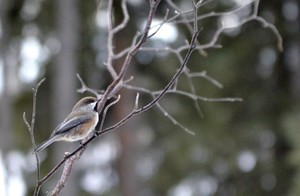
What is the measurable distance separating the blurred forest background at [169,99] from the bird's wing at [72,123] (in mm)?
6850

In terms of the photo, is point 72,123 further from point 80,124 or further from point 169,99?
point 169,99

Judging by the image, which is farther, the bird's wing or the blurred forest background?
the blurred forest background

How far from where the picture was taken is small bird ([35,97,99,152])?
13.8 feet

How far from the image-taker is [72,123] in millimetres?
4305

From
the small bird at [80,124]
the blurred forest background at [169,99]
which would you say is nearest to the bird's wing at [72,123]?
the small bird at [80,124]

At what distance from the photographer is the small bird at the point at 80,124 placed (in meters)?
4.21

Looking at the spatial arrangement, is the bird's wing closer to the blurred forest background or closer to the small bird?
the small bird

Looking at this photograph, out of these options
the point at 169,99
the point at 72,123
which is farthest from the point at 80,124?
the point at 169,99

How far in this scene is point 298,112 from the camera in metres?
10.8

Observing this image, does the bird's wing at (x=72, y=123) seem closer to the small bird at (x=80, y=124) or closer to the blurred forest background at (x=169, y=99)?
the small bird at (x=80, y=124)

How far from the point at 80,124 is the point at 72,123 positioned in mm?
70

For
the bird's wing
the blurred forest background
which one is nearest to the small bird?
the bird's wing

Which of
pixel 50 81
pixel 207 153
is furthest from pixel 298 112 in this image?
pixel 50 81

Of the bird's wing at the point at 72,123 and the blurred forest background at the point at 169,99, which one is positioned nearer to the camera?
the bird's wing at the point at 72,123
